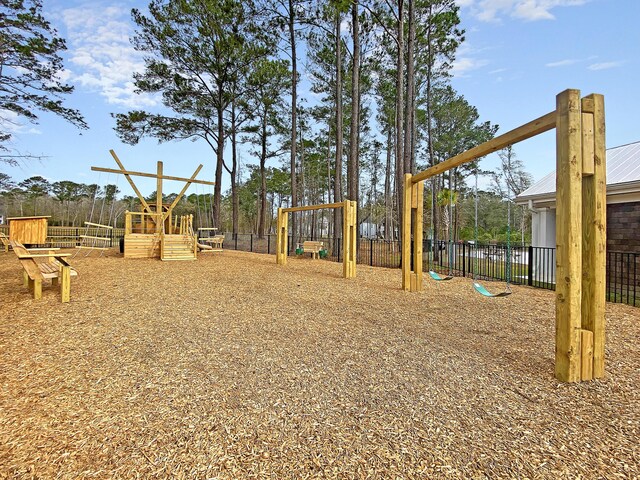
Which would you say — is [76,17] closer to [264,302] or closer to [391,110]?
[264,302]

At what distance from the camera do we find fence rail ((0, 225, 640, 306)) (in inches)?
293

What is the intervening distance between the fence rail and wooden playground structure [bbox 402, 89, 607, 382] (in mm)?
4906

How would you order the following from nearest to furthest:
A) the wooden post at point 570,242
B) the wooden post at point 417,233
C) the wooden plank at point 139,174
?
the wooden post at point 570,242 → the wooden post at point 417,233 → the wooden plank at point 139,174

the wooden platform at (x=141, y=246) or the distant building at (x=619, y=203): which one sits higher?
the distant building at (x=619, y=203)

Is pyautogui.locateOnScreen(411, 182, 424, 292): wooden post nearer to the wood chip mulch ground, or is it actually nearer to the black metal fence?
the black metal fence

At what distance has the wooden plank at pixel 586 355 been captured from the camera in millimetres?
2432

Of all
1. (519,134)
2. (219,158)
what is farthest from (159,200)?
(519,134)

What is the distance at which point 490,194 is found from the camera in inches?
1246

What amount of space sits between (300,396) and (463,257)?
6.55 m

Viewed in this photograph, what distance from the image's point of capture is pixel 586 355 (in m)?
→ 2.44

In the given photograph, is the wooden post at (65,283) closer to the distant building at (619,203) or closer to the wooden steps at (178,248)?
the wooden steps at (178,248)

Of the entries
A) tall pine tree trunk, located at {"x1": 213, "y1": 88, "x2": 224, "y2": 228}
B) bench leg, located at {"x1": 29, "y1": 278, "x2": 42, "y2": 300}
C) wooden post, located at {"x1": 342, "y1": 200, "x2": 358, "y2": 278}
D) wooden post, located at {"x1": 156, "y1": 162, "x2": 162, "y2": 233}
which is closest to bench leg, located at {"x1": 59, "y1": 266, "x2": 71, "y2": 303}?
bench leg, located at {"x1": 29, "y1": 278, "x2": 42, "y2": 300}

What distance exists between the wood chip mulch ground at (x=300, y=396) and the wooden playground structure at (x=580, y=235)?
255 mm

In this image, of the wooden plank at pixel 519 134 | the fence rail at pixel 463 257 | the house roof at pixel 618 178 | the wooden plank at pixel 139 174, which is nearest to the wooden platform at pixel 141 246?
the fence rail at pixel 463 257
